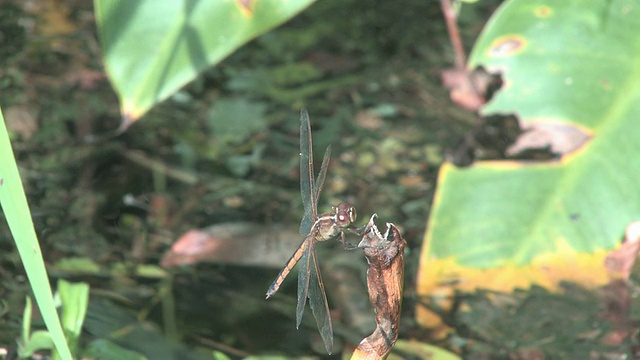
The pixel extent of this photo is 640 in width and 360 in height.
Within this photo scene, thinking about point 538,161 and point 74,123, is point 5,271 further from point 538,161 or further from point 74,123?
point 538,161

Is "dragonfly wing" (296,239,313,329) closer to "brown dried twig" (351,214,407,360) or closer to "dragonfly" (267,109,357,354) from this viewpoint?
"dragonfly" (267,109,357,354)

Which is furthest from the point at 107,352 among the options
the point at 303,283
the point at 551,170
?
the point at 551,170

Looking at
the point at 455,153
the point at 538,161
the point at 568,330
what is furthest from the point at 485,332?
the point at 455,153

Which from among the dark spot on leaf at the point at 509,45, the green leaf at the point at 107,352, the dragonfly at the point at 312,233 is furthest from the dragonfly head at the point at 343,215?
the dark spot on leaf at the point at 509,45

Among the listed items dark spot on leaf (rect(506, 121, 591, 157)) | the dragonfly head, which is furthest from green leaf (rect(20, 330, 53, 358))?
dark spot on leaf (rect(506, 121, 591, 157))

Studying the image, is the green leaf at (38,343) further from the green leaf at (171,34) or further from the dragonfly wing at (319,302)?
the green leaf at (171,34)

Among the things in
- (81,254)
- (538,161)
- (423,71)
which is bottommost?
(423,71)
